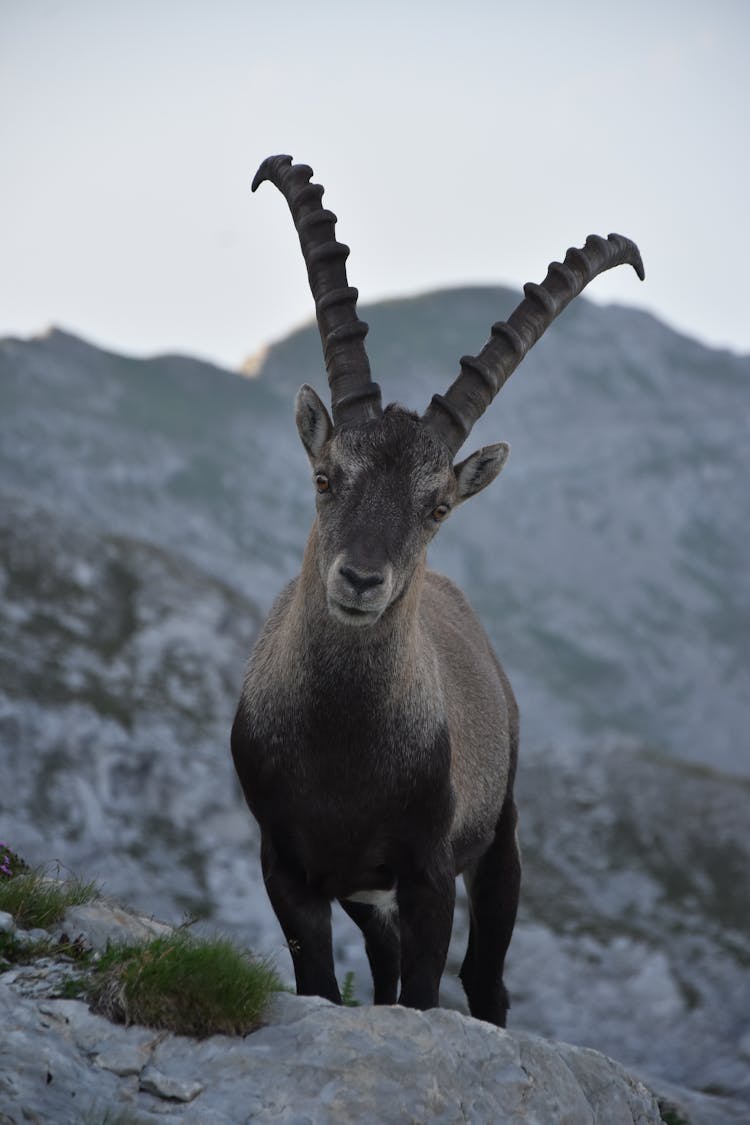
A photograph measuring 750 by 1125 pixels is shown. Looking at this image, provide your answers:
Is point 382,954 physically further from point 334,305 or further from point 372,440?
point 334,305

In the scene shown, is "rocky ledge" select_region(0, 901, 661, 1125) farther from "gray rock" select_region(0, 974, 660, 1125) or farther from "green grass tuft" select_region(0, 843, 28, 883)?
"green grass tuft" select_region(0, 843, 28, 883)

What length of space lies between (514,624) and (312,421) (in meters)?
95.1

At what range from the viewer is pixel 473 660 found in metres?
10.3

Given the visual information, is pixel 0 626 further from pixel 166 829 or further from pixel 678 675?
pixel 678 675

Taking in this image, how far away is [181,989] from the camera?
6129 millimetres

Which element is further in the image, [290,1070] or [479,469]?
[479,469]

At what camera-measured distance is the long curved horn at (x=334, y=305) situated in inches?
326

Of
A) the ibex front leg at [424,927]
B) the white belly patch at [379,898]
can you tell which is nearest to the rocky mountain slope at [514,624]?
the white belly patch at [379,898]

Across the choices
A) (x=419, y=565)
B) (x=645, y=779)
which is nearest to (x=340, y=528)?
(x=419, y=565)

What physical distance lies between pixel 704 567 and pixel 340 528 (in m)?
105

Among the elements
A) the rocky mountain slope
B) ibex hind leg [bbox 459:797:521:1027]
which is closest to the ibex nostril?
the rocky mountain slope

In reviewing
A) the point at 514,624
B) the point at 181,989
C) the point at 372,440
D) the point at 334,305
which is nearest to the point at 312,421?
the point at 372,440

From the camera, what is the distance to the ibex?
7484mm

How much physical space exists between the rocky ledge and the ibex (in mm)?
1160
